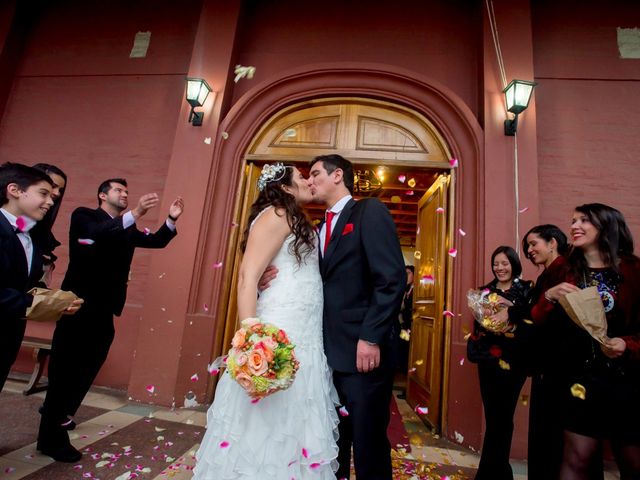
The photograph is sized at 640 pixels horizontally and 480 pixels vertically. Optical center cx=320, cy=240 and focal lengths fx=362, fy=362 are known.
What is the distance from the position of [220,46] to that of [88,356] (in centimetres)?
389

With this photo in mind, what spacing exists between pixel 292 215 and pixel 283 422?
39.2 inches

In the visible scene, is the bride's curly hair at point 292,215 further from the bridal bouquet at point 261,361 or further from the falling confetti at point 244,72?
the falling confetti at point 244,72

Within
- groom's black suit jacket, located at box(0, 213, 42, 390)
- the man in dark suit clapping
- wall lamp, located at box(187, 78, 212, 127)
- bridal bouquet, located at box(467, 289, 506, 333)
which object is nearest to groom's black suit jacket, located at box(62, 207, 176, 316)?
the man in dark suit clapping

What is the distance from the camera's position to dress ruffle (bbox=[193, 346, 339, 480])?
1.54 metres

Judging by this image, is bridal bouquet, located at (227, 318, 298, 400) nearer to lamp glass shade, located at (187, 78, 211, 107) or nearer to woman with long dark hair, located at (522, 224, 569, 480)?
woman with long dark hair, located at (522, 224, 569, 480)

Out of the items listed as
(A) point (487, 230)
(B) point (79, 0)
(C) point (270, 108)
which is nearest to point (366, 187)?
(C) point (270, 108)

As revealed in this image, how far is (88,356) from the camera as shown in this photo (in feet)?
9.18

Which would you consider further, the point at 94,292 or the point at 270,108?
the point at 270,108

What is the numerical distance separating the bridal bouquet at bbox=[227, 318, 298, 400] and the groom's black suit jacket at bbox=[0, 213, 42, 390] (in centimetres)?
128

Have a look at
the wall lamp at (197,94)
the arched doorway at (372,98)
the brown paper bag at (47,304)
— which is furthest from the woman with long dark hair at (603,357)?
the wall lamp at (197,94)

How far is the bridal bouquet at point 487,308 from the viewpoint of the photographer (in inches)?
95.3

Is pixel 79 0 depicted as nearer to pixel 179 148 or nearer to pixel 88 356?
pixel 179 148

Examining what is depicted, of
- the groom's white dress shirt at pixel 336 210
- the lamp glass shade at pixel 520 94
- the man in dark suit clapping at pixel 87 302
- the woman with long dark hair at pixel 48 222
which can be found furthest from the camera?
the lamp glass shade at pixel 520 94

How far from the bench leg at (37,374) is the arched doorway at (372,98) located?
1.76 meters
